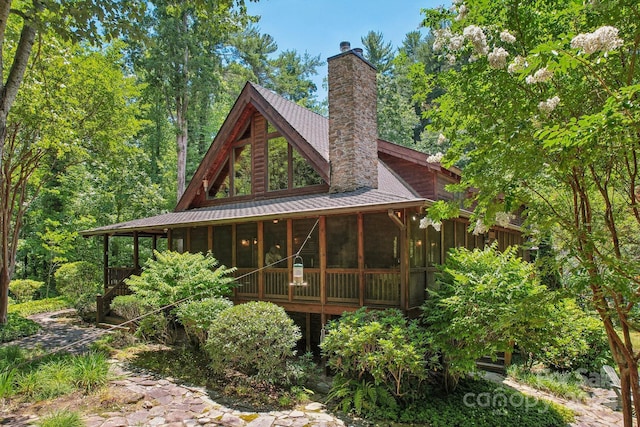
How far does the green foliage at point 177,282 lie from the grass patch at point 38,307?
303 inches

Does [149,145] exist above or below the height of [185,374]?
above

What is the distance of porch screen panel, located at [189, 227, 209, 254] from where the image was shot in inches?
459

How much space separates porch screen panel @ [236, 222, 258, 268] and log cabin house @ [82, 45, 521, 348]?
30 mm

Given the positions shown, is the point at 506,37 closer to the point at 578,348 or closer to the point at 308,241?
the point at 308,241

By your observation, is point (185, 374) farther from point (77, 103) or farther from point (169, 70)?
point (169, 70)

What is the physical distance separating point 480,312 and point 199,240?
8.59 meters

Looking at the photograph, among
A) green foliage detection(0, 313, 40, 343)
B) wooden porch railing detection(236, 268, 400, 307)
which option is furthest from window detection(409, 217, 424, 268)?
green foliage detection(0, 313, 40, 343)

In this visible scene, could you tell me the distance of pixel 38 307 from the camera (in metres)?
14.3

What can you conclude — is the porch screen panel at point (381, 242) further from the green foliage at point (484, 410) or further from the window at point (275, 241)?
the green foliage at point (484, 410)

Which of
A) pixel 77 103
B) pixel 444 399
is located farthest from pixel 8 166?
pixel 444 399

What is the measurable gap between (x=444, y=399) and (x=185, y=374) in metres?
4.76

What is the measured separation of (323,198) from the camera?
921 cm

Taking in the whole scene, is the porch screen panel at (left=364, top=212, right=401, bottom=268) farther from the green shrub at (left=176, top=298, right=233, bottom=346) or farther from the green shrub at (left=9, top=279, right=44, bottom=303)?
the green shrub at (left=9, top=279, right=44, bottom=303)

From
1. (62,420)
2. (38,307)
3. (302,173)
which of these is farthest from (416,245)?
(38,307)
